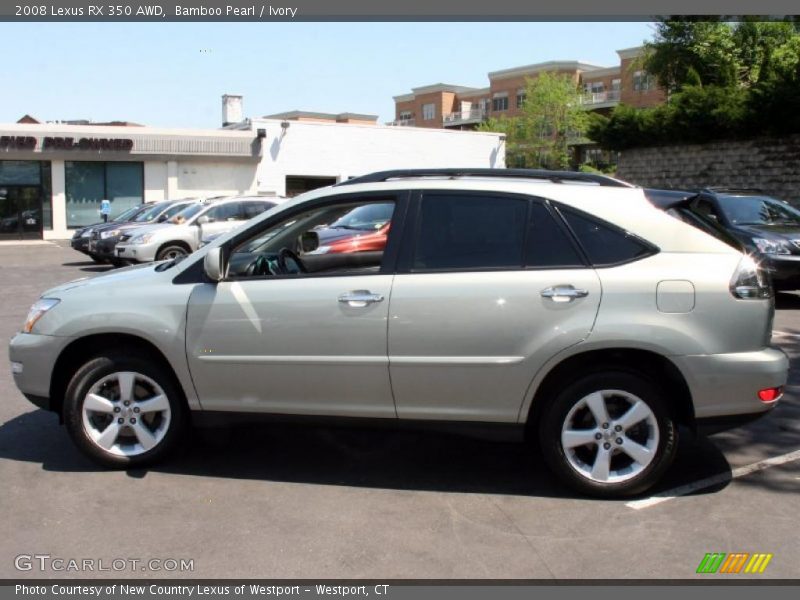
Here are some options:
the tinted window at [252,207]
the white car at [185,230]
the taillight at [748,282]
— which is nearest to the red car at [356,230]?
the taillight at [748,282]

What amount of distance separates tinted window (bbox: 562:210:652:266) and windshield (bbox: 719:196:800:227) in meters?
8.36

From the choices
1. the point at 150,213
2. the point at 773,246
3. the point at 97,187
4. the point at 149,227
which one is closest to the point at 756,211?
the point at 773,246

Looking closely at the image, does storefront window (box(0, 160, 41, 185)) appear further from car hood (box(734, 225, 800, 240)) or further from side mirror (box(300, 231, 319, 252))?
side mirror (box(300, 231, 319, 252))

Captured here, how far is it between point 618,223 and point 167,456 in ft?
10.0

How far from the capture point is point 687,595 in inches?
133

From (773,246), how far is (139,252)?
1201 cm

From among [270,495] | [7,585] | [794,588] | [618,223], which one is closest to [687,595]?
[794,588]

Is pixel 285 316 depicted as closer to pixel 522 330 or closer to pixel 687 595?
pixel 522 330

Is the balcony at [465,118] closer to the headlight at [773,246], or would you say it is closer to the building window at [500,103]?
the building window at [500,103]

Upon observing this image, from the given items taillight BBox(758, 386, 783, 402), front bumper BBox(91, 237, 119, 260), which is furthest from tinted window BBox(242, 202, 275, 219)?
taillight BBox(758, 386, 783, 402)

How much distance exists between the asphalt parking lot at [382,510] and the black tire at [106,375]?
11 cm

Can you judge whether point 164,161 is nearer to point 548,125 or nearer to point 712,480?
point 712,480

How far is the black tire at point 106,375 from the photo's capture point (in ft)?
15.3

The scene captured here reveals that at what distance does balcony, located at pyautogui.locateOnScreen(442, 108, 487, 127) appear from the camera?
88812 mm
